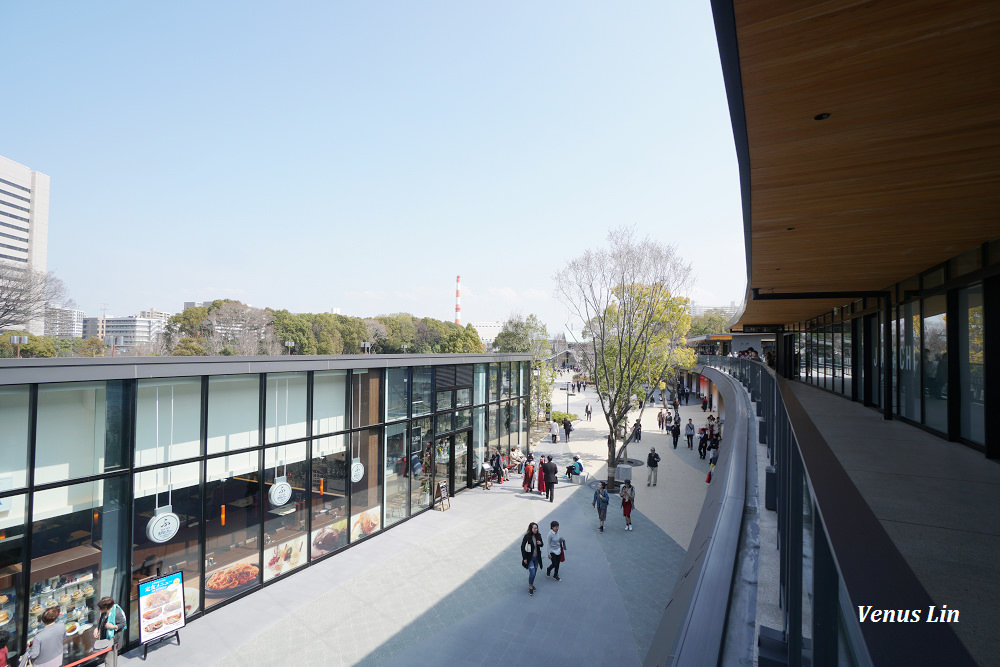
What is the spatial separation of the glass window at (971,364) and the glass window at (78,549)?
1259 centimetres

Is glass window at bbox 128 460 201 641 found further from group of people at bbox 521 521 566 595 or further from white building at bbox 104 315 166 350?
white building at bbox 104 315 166 350

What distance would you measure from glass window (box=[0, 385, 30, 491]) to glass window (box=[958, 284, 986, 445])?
510 inches

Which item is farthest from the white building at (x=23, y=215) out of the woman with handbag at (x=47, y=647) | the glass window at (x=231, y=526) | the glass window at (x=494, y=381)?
the woman with handbag at (x=47, y=647)

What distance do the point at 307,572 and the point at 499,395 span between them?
1013 cm

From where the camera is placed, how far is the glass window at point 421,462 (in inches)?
573

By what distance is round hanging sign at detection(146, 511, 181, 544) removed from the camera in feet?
27.5

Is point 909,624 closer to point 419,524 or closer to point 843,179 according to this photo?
point 843,179

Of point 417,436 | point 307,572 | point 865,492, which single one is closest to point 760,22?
point 865,492

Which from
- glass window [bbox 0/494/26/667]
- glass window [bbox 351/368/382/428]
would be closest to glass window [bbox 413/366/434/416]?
glass window [bbox 351/368/382/428]

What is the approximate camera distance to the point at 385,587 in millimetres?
10172

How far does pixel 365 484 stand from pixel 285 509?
7.74ft
